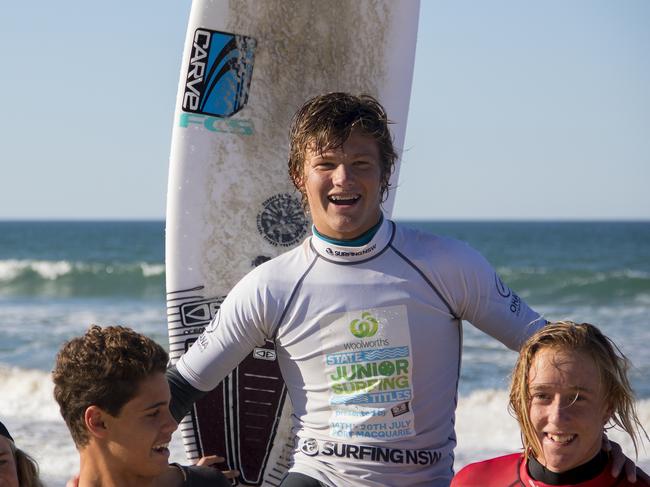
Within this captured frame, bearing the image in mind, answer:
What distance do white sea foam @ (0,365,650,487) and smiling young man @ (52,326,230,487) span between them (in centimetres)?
279

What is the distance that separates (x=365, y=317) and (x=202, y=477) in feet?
1.81

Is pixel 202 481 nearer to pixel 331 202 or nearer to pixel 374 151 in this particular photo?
pixel 331 202

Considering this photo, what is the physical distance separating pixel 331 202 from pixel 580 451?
80 cm

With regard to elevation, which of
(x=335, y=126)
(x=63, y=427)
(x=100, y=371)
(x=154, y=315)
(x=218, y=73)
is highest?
(x=218, y=73)

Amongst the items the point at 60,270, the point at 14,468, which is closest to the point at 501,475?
the point at 14,468

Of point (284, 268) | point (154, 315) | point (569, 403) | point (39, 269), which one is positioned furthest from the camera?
point (39, 269)

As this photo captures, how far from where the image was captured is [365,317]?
7.58 feet

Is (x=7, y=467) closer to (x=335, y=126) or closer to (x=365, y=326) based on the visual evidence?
(x=365, y=326)

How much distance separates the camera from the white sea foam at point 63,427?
18.2 ft

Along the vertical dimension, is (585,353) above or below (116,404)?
above

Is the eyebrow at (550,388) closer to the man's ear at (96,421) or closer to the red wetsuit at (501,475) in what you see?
the red wetsuit at (501,475)

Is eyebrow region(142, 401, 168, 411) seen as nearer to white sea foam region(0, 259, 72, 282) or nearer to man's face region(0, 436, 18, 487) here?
man's face region(0, 436, 18, 487)

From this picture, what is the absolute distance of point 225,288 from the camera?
3.33 meters

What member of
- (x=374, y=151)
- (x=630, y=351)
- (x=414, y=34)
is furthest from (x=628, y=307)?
(x=374, y=151)
